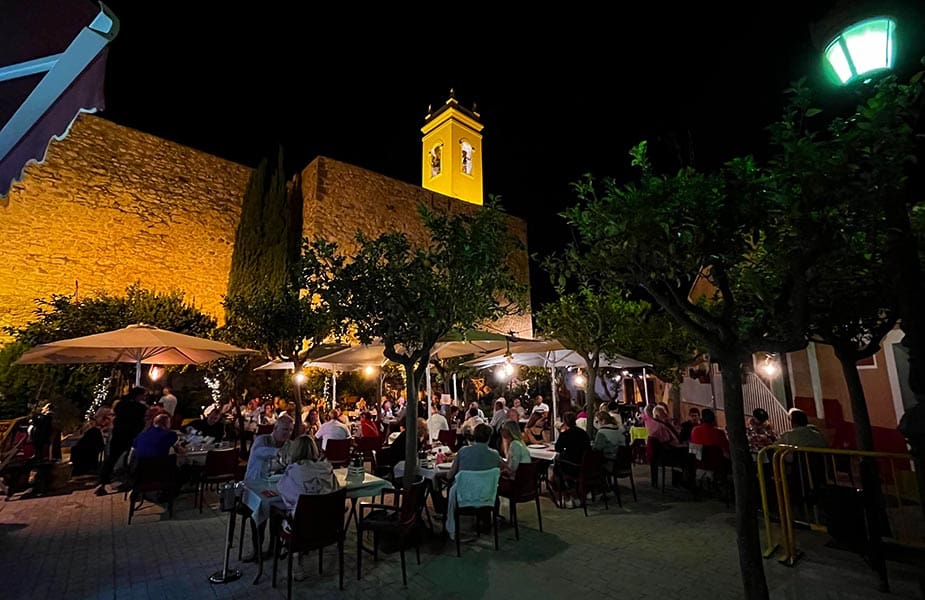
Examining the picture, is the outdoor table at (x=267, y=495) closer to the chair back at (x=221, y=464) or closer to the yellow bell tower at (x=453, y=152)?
the chair back at (x=221, y=464)

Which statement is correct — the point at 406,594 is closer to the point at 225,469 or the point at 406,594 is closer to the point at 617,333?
the point at 225,469

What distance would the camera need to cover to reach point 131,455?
6.52m

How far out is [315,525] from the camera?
147 inches

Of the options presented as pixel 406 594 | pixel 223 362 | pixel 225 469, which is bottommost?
pixel 406 594

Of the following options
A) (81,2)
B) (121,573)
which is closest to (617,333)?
(121,573)

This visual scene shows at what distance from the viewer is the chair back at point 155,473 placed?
218 inches

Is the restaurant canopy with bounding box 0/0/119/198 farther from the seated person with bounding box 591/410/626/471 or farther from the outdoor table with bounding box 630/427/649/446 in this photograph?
the outdoor table with bounding box 630/427/649/446

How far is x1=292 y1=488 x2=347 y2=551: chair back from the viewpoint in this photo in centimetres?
365

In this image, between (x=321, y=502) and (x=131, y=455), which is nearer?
(x=321, y=502)

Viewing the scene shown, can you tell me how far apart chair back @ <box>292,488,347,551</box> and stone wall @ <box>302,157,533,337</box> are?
12.9 m

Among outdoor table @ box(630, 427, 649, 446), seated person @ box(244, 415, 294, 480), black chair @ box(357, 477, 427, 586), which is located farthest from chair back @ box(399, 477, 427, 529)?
outdoor table @ box(630, 427, 649, 446)

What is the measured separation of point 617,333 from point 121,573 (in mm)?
8144

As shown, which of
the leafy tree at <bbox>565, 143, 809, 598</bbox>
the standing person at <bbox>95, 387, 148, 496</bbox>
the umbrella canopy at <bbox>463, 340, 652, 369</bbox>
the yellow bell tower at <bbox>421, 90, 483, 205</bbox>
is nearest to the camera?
the leafy tree at <bbox>565, 143, 809, 598</bbox>

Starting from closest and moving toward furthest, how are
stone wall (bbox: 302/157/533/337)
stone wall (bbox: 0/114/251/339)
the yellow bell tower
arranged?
stone wall (bbox: 0/114/251/339) → stone wall (bbox: 302/157/533/337) → the yellow bell tower
